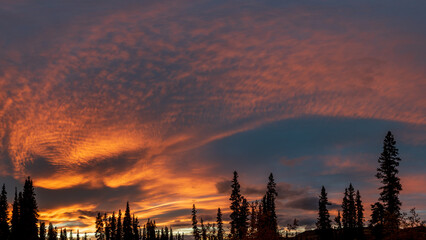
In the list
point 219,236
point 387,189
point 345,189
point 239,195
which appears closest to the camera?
point 387,189

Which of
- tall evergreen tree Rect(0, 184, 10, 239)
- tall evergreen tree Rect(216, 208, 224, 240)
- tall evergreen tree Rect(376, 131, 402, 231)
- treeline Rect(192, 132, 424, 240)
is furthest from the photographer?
tall evergreen tree Rect(216, 208, 224, 240)

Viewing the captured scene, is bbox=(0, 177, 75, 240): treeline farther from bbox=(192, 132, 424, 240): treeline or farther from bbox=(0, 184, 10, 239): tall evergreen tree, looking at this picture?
bbox=(192, 132, 424, 240): treeline

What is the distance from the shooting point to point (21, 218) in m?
76.9

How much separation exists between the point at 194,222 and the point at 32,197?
211 feet

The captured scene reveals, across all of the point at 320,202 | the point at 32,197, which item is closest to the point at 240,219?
the point at 320,202

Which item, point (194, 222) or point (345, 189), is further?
point (194, 222)

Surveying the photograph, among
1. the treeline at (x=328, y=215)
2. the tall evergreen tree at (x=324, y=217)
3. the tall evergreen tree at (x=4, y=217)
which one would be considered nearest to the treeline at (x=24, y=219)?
the tall evergreen tree at (x=4, y=217)

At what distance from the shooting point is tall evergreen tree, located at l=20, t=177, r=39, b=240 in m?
76.3

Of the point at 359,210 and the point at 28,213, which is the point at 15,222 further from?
the point at 359,210

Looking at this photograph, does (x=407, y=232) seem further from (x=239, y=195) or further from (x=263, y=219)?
(x=239, y=195)

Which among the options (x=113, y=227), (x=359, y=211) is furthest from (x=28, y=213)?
(x=359, y=211)

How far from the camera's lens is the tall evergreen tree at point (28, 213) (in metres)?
76.3

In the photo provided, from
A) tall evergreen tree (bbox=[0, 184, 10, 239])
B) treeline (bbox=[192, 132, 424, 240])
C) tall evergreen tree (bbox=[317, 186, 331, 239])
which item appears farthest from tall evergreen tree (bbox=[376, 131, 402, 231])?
tall evergreen tree (bbox=[0, 184, 10, 239])

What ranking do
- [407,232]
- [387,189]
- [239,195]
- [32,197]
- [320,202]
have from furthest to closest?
[320,202]
[32,197]
[239,195]
[387,189]
[407,232]
